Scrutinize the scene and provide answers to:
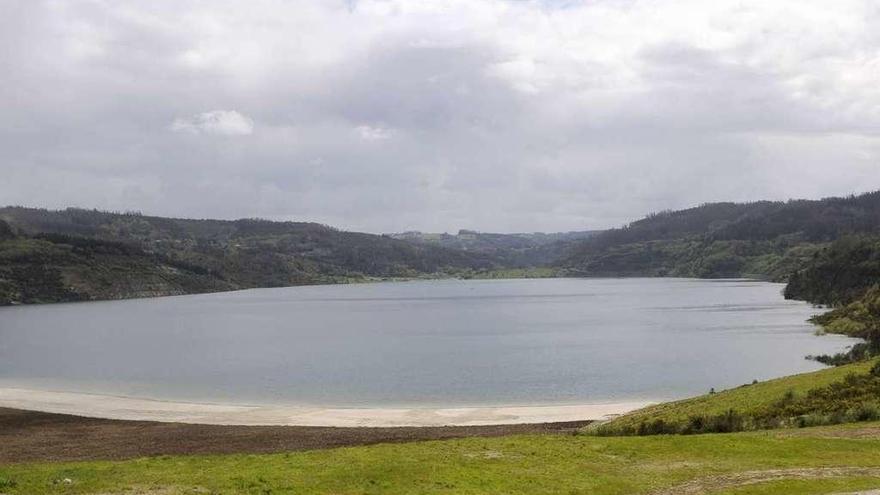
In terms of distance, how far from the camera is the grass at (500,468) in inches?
1030

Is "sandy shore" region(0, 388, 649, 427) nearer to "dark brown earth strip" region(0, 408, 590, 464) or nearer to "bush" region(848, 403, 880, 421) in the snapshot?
"dark brown earth strip" region(0, 408, 590, 464)

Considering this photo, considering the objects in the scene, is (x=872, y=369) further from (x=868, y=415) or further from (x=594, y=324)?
(x=594, y=324)

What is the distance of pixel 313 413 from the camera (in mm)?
67688

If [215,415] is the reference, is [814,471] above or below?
above

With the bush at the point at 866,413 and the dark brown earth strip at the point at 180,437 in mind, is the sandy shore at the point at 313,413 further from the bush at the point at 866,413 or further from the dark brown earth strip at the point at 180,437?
the bush at the point at 866,413

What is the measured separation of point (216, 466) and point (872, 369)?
35043 mm

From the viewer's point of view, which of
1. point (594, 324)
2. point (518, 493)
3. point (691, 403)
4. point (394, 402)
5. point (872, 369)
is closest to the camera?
point (518, 493)

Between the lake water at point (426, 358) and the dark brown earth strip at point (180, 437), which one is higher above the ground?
the dark brown earth strip at point (180, 437)

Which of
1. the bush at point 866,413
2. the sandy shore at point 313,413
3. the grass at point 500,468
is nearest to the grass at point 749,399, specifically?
the bush at point 866,413

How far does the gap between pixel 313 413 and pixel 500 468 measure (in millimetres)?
41078

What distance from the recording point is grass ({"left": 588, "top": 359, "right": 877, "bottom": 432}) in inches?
1662

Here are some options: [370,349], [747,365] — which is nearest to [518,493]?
[747,365]

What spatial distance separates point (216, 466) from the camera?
104 feet

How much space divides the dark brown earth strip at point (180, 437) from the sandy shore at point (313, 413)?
12.7ft
